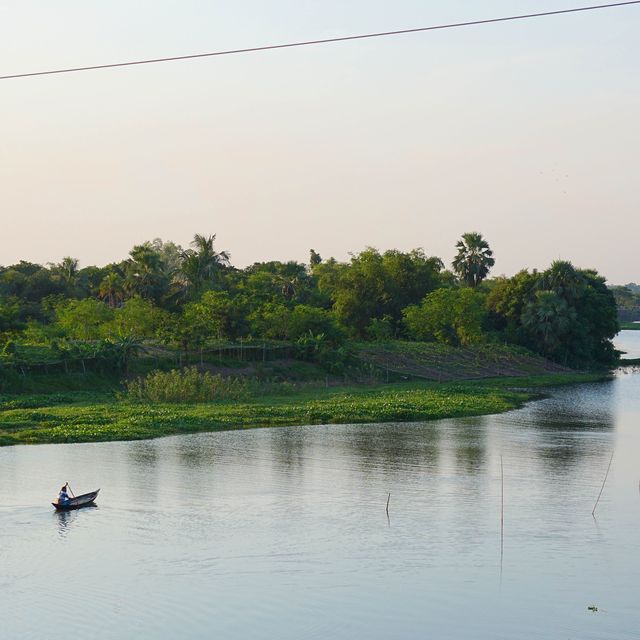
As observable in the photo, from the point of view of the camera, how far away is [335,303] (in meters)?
110

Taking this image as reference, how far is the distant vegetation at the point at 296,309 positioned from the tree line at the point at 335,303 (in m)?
0.14

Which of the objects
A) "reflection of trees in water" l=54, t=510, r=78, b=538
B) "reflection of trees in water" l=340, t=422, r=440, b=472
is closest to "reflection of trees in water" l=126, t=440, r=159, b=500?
"reflection of trees in water" l=54, t=510, r=78, b=538

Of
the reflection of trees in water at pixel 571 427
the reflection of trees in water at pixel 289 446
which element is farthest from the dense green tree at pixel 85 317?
the reflection of trees in water at pixel 571 427

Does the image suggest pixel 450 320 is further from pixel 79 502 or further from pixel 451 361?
pixel 79 502

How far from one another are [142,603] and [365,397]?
4464 cm

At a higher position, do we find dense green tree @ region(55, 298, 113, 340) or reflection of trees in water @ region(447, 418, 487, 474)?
dense green tree @ region(55, 298, 113, 340)

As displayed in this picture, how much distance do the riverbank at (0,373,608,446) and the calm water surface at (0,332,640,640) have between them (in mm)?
3633

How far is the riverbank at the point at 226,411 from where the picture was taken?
4956cm

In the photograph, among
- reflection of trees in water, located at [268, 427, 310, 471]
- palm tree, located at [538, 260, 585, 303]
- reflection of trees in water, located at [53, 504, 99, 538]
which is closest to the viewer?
reflection of trees in water, located at [53, 504, 99, 538]

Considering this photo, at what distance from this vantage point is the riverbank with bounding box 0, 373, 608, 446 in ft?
163

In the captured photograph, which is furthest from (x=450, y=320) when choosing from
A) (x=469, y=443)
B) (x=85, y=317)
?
(x=469, y=443)

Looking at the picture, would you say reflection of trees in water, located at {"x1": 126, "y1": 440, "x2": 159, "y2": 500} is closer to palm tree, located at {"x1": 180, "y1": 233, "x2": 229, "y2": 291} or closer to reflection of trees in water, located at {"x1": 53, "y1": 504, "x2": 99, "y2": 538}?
reflection of trees in water, located at {"x1": 53, "y1": 504, "x2": 99, "y2": 538}

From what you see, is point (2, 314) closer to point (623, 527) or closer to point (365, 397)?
point (365, 397)

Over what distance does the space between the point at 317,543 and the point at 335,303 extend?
8180 centimetres
